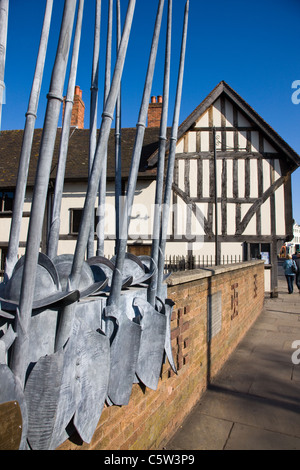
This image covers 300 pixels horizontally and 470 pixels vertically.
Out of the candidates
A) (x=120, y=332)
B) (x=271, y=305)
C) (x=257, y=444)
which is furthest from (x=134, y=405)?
(x=271, y=305)

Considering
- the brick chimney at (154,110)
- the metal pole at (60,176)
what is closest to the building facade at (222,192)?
the brick chimney at (154,110)

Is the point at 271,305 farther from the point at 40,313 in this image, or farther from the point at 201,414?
the point at 40,313

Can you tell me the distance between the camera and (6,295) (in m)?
1.44

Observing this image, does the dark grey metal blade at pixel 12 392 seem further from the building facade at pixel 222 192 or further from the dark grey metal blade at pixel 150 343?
the building facade at pixel 222 192

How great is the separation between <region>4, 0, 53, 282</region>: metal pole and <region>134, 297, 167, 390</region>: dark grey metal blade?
0.83 meters

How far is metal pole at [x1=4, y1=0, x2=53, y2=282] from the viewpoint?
5.38 feet

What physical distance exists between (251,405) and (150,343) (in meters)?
2.28

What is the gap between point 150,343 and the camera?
2182 millimetres

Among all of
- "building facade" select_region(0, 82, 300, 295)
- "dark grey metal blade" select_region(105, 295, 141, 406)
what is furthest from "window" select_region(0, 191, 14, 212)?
"dark grey metal blade" select_region(105, 295, 141, 406)

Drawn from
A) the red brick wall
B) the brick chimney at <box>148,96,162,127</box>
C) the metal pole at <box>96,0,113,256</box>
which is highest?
the brick chimney at <box>148,96,162,127</box>

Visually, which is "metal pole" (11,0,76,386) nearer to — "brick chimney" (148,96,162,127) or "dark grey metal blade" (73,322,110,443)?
"dark grey metal blade" (73,322,110,443)

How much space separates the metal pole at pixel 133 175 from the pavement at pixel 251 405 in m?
1.86

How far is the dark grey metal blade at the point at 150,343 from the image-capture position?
2.10 m
